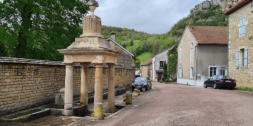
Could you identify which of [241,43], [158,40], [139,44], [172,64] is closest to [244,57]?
[241,43]

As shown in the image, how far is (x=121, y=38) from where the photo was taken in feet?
324

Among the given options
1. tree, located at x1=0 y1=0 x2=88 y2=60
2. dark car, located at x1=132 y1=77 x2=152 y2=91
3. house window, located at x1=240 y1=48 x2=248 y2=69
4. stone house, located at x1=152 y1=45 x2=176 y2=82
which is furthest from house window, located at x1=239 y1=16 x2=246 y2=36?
stone house, located at x1=152 y1=45 x2=176 y2=82

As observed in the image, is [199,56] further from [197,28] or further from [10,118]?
[10,118]

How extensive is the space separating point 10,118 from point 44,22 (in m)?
10.6

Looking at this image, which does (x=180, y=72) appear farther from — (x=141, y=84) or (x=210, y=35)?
(x=141, y=84)

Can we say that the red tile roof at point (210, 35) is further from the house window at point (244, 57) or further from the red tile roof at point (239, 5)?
the house window at point (244, 57)

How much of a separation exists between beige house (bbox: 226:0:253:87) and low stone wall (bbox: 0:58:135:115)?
1651cm

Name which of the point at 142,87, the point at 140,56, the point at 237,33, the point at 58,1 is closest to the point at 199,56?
the point at 237,33

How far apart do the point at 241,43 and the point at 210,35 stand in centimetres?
1088

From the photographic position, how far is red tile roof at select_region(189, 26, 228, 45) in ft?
99.1

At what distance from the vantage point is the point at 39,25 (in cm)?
1662

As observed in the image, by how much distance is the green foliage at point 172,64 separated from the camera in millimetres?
42344

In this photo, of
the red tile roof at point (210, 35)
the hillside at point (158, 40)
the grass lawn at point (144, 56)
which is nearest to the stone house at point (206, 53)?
the red tile roof at point (210, 35)

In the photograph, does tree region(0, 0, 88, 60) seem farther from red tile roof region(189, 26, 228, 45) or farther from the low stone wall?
red tile roof region(189, 26, 228, 45)
